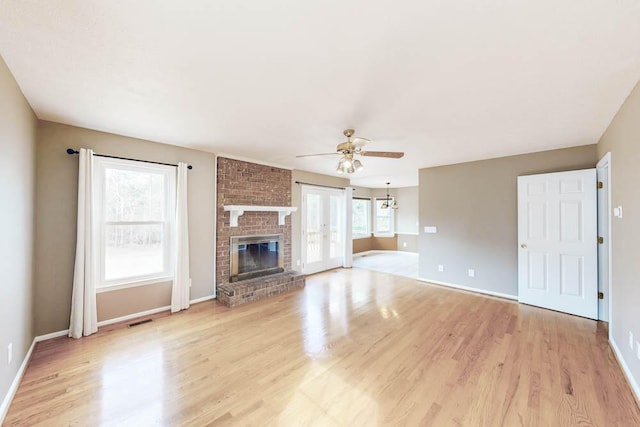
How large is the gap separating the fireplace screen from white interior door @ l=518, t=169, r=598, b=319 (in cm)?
425

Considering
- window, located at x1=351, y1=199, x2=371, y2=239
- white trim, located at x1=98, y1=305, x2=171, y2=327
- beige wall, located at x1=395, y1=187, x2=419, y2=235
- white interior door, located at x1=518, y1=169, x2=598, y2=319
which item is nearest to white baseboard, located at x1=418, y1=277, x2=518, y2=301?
white interior door, located at x1=518, y1=169, x2=598, y2=319

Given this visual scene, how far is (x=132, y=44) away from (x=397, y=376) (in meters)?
3.17

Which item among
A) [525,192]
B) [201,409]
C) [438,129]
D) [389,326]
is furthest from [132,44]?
[525,192]

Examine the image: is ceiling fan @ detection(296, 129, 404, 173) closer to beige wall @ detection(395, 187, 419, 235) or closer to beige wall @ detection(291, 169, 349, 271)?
beige wall @ detection(291, 169, 349, 271)

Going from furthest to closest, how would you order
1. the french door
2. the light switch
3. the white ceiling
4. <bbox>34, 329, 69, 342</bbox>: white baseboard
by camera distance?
the french door, <bbox>34, 329, 69, 342</bbox>: white baseboard, the light switch, the white ceiling

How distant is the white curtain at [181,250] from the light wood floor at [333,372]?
0.23m

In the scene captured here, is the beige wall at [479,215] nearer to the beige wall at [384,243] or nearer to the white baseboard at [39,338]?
the beige wall at [384,243]

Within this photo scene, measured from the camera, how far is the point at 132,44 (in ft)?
5.22

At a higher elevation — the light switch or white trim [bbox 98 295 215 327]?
the light switch

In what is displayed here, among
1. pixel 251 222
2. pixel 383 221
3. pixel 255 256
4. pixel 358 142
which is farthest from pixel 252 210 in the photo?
pixel 383 221

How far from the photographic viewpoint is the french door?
5898 millimetres

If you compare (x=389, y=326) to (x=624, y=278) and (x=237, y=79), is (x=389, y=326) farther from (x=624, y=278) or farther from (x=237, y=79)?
(x=237, y=79)

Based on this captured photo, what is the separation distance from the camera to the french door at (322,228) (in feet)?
19.4

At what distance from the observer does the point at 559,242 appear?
374 cm
